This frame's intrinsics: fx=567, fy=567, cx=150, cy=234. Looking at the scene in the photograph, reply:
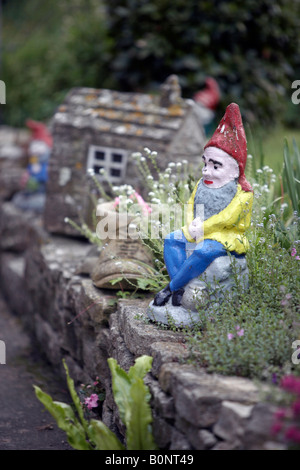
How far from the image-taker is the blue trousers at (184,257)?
3.04 meters

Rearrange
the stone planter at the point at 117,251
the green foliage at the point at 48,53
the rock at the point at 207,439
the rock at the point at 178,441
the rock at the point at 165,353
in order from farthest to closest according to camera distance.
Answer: the green foliage at the point at 48,53
the stone planter at the point at 117,251
the rock at the point at 165,353
the rock at the point at 178,441
the rock at the point at 207,439

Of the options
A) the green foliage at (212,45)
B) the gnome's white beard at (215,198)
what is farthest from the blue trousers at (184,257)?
the green foliage at (212,45)

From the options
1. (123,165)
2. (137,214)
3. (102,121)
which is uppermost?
(102,121)

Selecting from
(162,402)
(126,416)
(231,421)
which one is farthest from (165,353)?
(231,421)

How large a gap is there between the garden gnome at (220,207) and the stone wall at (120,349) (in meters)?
0.41

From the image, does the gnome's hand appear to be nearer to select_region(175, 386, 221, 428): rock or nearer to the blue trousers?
the blue trousers

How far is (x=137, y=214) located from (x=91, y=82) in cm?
575

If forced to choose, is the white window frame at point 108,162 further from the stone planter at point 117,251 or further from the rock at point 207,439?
the rock at point 207,439

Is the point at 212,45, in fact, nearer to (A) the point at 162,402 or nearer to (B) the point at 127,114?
(B) the point at 127,114

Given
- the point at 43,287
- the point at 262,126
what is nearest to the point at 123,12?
the point at 262,126

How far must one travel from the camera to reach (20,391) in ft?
14.6

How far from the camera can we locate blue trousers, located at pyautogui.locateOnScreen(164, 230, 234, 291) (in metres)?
3.04

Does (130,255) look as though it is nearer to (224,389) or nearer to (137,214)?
(137,214)

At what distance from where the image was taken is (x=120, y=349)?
11.1ft
